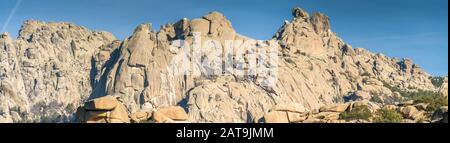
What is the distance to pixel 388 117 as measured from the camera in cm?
7381

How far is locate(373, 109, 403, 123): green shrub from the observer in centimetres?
7341

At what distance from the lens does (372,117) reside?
81875 millimetres

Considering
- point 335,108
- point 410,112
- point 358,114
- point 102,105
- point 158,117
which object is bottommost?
point 158,117

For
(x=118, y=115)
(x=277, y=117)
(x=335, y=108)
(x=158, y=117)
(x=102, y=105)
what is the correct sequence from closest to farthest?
(x=118, y=115), (x=102, y=105), (x=158, y=117), (x=335, y=108), (x=277, y=117)

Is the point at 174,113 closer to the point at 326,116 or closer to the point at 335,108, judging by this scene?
the point at 326,116

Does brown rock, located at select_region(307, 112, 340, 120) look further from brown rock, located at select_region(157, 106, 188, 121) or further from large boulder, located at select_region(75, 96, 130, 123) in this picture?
large boulder, located at select_region(75, 96, 130, 123)

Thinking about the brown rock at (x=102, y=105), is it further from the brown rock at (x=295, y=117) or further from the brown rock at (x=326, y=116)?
the brown rock at (x=295, y=117)

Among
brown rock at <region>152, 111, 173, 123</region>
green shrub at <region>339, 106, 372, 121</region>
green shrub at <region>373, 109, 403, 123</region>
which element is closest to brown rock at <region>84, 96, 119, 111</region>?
brown rock at <region>152, 111, 173, 123</region>

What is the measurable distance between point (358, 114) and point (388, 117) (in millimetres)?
5544

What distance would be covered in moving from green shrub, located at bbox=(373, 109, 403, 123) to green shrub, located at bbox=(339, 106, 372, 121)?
1252 millimetres

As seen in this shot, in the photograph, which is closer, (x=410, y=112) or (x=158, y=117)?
(x=410, y=112)

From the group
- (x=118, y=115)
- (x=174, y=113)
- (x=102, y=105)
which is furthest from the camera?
(x=174, y=113)

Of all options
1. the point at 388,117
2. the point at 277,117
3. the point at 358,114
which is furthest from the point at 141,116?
the point at 388,117
